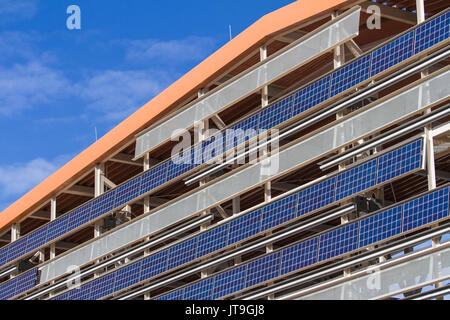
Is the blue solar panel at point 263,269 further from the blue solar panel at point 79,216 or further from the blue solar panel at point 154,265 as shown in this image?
the blue solar panel at point 79,216

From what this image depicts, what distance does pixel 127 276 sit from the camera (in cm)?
5131

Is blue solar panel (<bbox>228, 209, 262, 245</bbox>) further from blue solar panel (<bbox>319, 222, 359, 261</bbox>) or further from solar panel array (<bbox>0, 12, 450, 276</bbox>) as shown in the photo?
blue solar panel (<bbox>319, 222, 359, 261</bbox>)

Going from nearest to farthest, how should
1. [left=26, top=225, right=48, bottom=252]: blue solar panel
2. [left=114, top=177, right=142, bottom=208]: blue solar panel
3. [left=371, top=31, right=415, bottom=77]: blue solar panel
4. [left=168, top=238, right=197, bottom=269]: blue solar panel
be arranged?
[left=371, top=31, right=415, bottom=77]: blue solar panel
[left=168, top=238, right=197, bottom=269]: blue solar panel
[left=114, top=177, right=142, bottom=208]: blue solar panel
[left=26, top=225, right=48, bottom=252]: blue solar panel

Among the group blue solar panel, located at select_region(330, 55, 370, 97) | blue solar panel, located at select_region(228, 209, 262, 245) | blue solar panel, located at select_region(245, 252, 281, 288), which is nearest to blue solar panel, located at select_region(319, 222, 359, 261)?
blue solar panel, located at select_region(245, 252, 281, 288)

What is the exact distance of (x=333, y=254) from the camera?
127 feet

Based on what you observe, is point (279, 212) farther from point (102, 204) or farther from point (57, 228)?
point (57, 228)

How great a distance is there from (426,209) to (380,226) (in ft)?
7.17

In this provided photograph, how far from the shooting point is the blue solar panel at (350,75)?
40500mm

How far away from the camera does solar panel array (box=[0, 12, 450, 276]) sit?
3853cm

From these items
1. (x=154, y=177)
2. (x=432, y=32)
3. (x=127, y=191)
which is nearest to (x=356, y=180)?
(x=432, y=32)

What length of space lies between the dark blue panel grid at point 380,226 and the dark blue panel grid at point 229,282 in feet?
24.9

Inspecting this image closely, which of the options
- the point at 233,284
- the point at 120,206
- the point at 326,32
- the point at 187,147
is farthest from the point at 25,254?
the point at 326,32

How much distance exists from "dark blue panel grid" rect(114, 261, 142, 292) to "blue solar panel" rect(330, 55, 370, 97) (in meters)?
15.3
